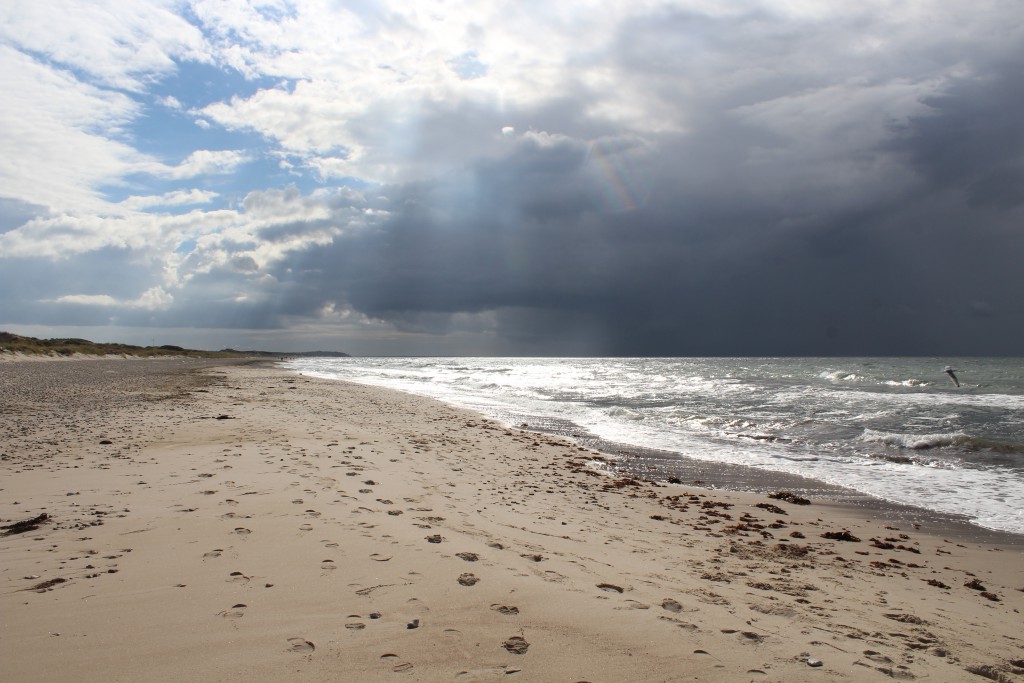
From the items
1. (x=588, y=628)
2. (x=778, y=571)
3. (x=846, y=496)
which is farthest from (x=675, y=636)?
(x=846, y=496)

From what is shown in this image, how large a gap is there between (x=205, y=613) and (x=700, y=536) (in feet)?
17.8

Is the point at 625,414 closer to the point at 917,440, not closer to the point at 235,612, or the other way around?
the point at 917,440

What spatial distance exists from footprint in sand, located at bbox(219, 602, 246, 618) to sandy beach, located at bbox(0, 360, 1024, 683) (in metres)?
0.03

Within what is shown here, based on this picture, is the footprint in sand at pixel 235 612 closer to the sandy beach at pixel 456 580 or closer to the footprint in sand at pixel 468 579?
the sandy beach at pixel 456 580

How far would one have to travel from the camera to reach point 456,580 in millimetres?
4488

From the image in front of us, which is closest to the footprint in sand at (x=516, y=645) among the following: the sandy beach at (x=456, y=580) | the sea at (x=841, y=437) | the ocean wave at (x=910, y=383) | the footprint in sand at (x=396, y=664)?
the sandy beach at (x=456, y=580)

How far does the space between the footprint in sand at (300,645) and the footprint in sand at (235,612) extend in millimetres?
561

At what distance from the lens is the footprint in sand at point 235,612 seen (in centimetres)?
375

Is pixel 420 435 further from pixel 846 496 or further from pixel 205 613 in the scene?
pixel 205 613

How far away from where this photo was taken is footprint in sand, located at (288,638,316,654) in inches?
132

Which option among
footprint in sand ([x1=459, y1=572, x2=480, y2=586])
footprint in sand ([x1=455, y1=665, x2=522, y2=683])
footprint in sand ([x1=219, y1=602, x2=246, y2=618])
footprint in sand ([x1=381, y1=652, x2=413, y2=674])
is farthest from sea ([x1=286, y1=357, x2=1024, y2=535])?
footprint in sand ([x1=219, y1=602, x2=246, y2=618])

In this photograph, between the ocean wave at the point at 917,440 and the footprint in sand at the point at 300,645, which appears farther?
the ocean wave at the point at 917,440

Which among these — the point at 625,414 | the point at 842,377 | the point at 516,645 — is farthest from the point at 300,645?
the point at 842,377

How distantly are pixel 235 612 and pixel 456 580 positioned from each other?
1647 millimetres
